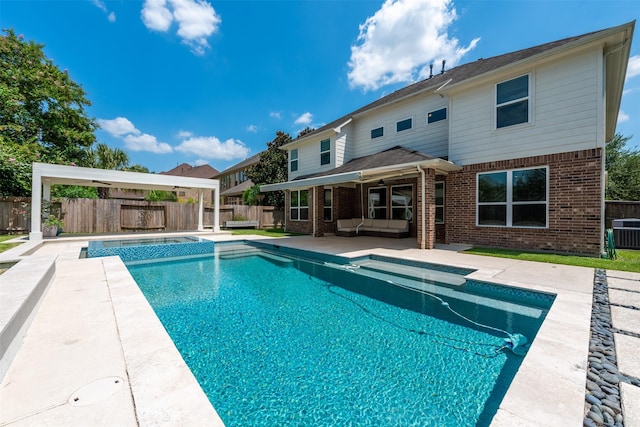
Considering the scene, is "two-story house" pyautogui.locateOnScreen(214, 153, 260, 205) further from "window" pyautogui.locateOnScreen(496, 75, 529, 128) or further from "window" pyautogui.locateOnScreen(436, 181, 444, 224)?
"window" pyautogui.locateOnScreen(496, 75, 529, 128)

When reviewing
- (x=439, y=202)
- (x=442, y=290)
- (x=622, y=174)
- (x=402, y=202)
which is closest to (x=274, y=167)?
(x=402, y=202)

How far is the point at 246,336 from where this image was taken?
382 cm

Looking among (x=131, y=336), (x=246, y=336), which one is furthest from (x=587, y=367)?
(x=131, y=336)

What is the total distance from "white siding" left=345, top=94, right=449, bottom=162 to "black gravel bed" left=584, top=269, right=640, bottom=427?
355 inches

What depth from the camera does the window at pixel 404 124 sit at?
12454mm

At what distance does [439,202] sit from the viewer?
11.8 metres

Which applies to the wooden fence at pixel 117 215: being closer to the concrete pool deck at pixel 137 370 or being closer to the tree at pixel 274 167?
the tree at pixel 274 167

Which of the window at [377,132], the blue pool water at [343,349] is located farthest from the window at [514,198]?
the window at [377,132]

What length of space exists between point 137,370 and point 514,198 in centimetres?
1058

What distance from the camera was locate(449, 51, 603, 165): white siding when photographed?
752cm

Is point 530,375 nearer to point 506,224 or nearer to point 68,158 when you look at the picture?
point 506,224

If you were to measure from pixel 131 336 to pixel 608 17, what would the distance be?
15.3 m

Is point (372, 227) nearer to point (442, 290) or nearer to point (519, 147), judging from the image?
point (519, 147)

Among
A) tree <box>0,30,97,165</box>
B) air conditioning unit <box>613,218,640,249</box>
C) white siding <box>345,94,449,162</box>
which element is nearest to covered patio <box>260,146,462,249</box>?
white siding <box>345,94,449,162</box>
